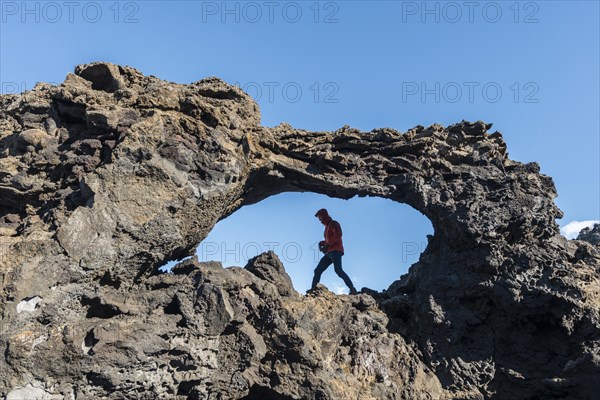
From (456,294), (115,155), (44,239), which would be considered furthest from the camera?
(456,294)

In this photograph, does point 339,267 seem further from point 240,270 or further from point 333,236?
point 240,270

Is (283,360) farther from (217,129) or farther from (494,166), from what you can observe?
(494,166)

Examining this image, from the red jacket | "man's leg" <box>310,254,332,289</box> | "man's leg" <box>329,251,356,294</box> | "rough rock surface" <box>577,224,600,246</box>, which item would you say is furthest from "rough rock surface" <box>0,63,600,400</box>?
"rough rock surface" <box>577,224,600,246</box>

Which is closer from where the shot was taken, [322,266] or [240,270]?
[240,270]

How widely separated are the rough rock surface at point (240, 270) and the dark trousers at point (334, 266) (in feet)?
4.19

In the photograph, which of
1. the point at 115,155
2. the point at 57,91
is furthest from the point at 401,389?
the point at 57,91

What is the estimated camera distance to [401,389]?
10562 millimetres

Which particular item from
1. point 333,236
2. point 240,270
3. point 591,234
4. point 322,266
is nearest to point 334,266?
point 322,266

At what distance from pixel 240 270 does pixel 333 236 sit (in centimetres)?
345

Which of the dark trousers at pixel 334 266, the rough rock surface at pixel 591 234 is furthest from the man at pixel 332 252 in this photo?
the rough rock surface at pixel 591 234

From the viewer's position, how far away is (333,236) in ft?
45.2

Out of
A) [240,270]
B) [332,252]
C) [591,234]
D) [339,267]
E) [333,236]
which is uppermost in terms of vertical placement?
[591,234]

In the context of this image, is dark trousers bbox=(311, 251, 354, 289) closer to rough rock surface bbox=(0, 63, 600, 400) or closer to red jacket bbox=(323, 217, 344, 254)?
red jacket bbox=(323, 217, 344, 254)

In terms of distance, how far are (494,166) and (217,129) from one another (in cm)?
683
